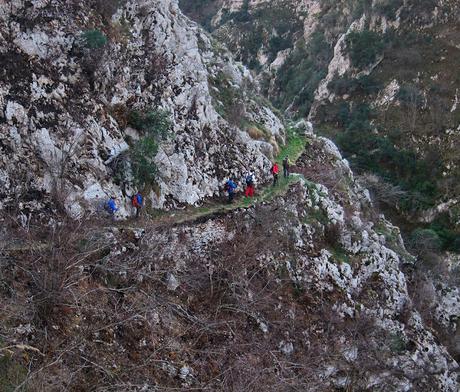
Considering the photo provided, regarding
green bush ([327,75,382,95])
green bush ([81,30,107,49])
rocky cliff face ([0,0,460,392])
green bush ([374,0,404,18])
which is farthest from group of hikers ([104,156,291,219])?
green bush ([374,0,404,18])

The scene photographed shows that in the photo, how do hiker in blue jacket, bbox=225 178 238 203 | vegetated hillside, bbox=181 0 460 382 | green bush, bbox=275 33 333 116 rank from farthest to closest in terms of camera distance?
green bush, bbox=275 33 333 116 < vegetated hillside, bbox=181 0 460 382 < hiker in blue jacket, bbox=225 178 238 203

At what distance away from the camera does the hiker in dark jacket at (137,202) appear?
15961 mm

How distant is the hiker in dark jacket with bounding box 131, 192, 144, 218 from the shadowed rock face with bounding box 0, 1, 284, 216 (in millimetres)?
516

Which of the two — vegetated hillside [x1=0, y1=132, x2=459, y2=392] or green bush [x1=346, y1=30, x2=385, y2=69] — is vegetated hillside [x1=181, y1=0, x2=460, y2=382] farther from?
vegetated hillside [x1=0, y1=132, x2=459, y2=392]

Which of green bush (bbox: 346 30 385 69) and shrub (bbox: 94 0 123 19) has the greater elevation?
green bush (bbox: 346 30 385 69)

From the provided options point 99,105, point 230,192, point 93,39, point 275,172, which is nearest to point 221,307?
point 230,192

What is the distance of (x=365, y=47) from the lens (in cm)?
6259

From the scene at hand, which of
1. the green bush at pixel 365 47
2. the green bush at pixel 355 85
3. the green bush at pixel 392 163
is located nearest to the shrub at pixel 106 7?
the green bush at pixel 392 163

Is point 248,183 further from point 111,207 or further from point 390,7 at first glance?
point 390,7

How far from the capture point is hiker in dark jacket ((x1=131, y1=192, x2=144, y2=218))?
16.0m

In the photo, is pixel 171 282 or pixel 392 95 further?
pixel 392 95

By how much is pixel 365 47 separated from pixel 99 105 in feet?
172

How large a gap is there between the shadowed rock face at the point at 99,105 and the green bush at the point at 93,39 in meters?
0.15

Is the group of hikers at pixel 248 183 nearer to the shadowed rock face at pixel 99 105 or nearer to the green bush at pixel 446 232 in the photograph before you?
the shadowed rock face at pixel 99 105
